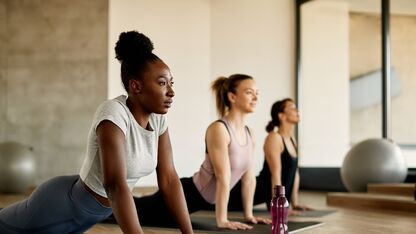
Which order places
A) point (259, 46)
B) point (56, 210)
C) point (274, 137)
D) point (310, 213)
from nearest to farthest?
point (56, 210) → point (274, 137) → point (310, 213) → point (259, 46)

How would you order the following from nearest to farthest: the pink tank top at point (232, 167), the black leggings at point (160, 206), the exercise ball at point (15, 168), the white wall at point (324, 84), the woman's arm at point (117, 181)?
the woman's arm at point (117, 181), the pink tank top at point (232, 167), the black leggings at point (160, 206), the exercise ball at point (15, 168), the white wall at point (324, 84)

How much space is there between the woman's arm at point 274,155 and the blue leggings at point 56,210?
83.2 inches

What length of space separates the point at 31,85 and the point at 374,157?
3917mm

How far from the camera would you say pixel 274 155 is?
4.19 m

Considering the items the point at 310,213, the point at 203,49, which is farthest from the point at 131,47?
the point at 203,49

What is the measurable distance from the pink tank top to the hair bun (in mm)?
1511

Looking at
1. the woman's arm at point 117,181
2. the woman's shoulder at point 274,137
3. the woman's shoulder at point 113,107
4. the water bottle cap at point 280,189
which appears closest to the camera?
the woman's arm at point 117,181

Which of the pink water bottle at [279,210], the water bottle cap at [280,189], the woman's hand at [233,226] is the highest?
the water bottle cap at [280,189]

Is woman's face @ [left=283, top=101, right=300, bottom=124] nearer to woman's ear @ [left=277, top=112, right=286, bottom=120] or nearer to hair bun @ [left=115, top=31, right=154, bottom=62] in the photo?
woman's ear @ [left=277, top=112, right=286, bottom=120]

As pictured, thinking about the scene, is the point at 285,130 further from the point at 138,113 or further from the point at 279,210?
the point at 138,113

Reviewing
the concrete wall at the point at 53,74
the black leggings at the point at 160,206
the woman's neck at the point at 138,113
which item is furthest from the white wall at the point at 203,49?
the woman's neck at the point at 138,113

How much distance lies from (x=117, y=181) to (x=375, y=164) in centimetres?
420

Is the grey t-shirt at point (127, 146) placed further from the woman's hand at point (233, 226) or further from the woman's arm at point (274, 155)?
the woman's arm at point (274, 155)

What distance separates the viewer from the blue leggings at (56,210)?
2.09 m
